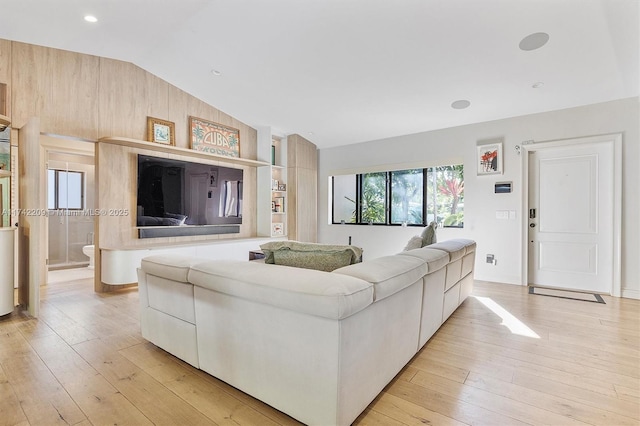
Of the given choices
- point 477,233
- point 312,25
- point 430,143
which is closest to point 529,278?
point 477,233

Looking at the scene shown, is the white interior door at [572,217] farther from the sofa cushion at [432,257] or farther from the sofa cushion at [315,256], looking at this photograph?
the sofa cushion at [315,256]

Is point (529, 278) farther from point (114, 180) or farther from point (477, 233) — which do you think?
point (114, 180)

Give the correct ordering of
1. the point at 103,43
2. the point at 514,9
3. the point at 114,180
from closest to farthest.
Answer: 1. the point at 514,9
2. the point at 103,43
3. the point at 114,180

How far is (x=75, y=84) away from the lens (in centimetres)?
375

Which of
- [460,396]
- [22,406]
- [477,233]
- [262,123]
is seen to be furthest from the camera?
[262,123]

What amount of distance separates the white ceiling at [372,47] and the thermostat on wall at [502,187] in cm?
95

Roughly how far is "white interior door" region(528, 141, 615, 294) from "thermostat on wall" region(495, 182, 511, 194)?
1.00 feet

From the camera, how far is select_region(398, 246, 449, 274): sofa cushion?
216 centimetres

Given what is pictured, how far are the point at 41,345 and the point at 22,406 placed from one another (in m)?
0.93

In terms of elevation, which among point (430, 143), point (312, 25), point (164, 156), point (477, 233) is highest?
point (312, 25)

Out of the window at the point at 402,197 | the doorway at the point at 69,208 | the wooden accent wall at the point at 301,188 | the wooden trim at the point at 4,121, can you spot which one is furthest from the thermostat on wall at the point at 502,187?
the doorway at the point at 69,208

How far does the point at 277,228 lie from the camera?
232 inches

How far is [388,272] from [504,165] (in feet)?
12.3

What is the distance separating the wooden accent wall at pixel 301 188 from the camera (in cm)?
599
